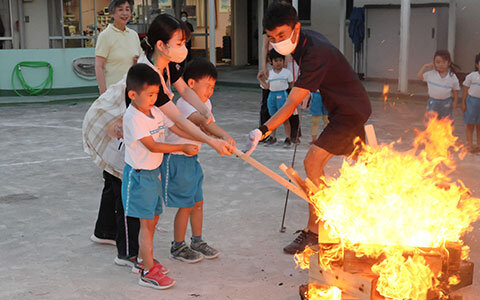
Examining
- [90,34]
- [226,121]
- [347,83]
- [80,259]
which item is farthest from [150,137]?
[90,34]

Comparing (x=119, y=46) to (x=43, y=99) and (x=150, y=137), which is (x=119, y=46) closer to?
(x=150, y=137)

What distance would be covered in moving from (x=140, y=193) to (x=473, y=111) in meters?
6.23

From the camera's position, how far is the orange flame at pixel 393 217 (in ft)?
12.2

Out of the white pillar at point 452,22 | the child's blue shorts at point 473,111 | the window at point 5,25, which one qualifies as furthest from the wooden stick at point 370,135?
the window at point 5,25

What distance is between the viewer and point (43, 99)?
15.9 m

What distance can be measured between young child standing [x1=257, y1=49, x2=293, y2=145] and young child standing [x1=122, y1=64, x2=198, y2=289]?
208 inches

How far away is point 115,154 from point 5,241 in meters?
1.40

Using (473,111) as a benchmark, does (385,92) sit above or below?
below

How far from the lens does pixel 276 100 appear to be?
387 inches

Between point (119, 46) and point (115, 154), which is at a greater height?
point (119, 46)

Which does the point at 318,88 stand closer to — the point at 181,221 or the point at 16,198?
the point at 181,221

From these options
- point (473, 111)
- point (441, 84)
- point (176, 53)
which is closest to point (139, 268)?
point (176, 53)

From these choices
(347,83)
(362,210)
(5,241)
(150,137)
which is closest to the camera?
(362,210)

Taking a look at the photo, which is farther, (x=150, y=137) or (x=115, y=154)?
(x=115, y=154)
